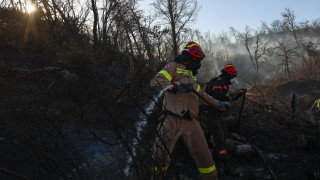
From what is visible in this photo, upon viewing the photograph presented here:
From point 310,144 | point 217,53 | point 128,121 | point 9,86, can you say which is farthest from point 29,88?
point 217,53

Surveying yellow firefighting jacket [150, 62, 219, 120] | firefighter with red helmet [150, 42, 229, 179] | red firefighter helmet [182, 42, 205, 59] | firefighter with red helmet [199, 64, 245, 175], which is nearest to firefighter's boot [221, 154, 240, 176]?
firefighter with red helmet [199, 64, 245, 175]

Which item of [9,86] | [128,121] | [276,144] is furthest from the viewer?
[276,144]

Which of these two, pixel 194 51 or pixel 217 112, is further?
pixel 217 112

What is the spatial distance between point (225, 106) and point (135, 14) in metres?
18.0

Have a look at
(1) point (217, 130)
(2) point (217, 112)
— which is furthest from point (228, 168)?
(2) point (217, 112)

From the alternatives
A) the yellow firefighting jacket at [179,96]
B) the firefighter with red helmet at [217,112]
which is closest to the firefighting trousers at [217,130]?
the firefighter with red helmet at [217,112]

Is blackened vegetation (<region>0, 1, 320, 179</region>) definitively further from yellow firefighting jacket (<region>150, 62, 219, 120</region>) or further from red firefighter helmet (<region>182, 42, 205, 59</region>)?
red firefighter helmet (<region>182, 42, 205, 59</region>)

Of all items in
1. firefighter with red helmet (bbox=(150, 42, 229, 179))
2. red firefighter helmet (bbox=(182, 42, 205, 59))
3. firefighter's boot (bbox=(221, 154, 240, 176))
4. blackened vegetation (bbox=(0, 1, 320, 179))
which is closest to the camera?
blackened vegetation (bbox=(0, 1, 320, 179))

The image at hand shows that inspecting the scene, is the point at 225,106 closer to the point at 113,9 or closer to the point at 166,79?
the point at 166,79

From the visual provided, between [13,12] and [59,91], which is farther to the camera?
[13,12]

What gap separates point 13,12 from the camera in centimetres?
1204

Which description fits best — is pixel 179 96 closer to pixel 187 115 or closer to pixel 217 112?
pixel 187 115

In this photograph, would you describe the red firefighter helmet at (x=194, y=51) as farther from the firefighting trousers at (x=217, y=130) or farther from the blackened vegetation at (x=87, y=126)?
the firefighting trousers at (x=217, y=130)

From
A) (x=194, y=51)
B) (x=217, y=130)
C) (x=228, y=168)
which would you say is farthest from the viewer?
(x=217, y=130)
